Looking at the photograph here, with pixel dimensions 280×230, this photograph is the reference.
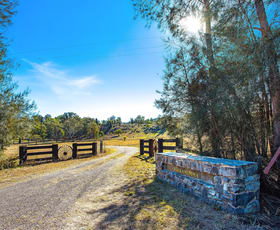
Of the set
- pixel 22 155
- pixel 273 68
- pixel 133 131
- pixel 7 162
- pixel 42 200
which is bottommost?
pixel 133 131

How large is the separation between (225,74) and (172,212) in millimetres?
3644

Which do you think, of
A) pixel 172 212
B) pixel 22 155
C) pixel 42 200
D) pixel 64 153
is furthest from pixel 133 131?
pixel 172 212

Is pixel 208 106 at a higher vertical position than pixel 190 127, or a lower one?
higher

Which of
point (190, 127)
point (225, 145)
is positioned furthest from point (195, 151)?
point (225, 145)

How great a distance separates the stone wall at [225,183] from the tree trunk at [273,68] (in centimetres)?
127

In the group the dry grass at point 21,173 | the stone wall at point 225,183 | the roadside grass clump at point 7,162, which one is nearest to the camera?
the stone wall at point 225,183

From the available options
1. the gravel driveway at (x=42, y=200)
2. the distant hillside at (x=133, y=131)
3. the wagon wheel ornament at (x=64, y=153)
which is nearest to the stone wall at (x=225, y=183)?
the gravel driveway at (x=42, y=200)

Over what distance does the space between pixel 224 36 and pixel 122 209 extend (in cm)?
560

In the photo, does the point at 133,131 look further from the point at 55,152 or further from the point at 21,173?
the point at 21,173

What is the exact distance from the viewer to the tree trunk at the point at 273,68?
3.15 meters

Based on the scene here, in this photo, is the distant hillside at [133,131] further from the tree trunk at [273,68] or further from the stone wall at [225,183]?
the tree trunk at [273,68]

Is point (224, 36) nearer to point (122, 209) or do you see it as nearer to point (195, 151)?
point (195, 151)

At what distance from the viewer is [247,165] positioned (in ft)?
9.27

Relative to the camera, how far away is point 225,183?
289 centimetres
